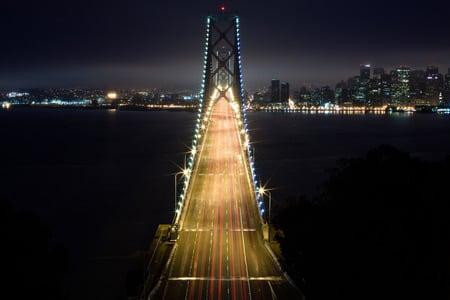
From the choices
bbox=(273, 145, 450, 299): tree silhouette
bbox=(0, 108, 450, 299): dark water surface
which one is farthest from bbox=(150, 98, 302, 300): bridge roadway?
bbox=(0, 108, 450, 299): dark water surface

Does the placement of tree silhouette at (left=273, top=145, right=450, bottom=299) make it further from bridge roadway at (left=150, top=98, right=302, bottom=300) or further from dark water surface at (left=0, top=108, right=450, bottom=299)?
dark water surface at (left=0, top=108, right=450, bottom=299)

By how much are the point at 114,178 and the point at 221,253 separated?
18690 mm

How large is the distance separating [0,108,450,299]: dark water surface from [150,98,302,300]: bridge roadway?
2206mm

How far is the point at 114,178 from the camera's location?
29.4 metres

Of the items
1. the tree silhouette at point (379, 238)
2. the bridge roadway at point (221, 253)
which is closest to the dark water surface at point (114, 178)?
the bridge roadway at point (221, 253)

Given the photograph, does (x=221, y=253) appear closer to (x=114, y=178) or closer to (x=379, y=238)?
(x=379, y=238)

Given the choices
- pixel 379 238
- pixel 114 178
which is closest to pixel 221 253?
pixel 379 238

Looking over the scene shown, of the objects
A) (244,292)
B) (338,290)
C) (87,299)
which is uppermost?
(338,290)

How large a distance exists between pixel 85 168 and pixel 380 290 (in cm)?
2895

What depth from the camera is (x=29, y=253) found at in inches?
297

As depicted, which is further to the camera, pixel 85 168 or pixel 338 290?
pixel 85 168

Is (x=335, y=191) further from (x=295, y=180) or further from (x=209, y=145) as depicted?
(x=209, y=145)

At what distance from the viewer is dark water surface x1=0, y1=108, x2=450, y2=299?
1625 centimetres

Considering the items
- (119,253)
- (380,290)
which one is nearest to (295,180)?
(119,253)
